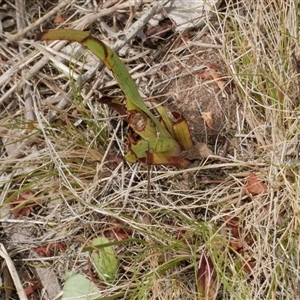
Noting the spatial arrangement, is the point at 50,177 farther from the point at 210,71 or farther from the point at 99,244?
the point at 210,71

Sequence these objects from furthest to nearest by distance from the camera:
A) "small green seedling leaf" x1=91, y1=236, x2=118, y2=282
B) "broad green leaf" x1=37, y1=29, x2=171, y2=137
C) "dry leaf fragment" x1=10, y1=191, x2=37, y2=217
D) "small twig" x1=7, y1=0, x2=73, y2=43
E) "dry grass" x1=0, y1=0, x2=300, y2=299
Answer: "small twig" x1=7, y1=0, x2=73, y2=43 → "dry leaf fragment" x1=10, y1=191, x2=37, y2=217 → "small green seedling leaf" x1=91, y1=236, x2=118, y2=282 → "dry grass" x1=0, y1=0, x2=300, y2=299 → "broad green leaf" x1=37, y1=29, x2=171, y2=137

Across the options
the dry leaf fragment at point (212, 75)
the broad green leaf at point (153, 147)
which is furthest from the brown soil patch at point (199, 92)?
the broad green leaf at point (153, 147)

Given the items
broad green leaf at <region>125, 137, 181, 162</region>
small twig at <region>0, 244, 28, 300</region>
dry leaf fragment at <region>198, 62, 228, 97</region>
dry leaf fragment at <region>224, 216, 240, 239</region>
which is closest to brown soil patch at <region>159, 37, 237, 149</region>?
dry leaf fragment at <region>198, 62, 228, 97</region>

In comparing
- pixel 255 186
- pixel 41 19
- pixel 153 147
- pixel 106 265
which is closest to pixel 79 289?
pixel 106 265

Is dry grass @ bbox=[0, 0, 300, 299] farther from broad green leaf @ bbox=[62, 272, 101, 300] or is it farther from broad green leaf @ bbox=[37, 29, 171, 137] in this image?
broad green leaf @ bbox=[37, 29, 171, 137]

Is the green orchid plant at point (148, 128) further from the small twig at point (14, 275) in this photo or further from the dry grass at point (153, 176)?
the small twig at point (14, 275)

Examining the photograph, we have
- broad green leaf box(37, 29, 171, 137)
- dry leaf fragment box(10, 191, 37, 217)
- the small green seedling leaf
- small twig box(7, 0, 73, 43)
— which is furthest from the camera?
small twig box(7, 0, 73, 43)

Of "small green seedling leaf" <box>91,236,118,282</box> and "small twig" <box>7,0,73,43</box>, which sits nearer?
"small green seedling leaf" <box>91,236,118,282</box>
